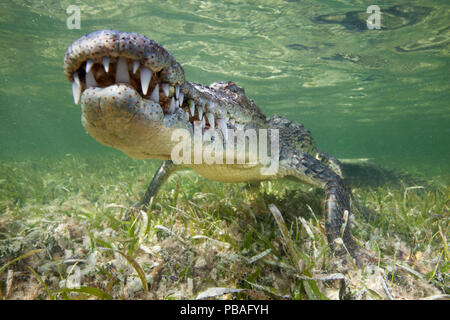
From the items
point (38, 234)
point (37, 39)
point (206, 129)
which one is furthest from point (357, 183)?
point (37, 39)

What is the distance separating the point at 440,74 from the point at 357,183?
48.2ft

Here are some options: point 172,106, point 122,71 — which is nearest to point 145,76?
point 122,71

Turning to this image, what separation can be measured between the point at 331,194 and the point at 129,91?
2.10 metres

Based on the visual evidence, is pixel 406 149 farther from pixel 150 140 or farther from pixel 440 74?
pixel 150 140

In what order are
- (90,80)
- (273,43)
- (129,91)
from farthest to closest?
(273,43) → (90,80) → (129,91)

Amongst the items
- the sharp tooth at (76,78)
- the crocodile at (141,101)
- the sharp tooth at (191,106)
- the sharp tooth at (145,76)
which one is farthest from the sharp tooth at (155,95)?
the sharp tooth at (76,78)

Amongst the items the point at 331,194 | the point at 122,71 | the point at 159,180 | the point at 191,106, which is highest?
the point at 122,71

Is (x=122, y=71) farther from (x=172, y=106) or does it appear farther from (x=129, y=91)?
(x=172, y=106)

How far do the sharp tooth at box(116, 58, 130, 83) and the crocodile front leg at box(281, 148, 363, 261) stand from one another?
1828 millimetres

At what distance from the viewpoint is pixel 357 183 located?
5762 millimetres

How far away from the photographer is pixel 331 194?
2.45 metres

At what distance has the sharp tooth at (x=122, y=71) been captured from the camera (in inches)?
55.0

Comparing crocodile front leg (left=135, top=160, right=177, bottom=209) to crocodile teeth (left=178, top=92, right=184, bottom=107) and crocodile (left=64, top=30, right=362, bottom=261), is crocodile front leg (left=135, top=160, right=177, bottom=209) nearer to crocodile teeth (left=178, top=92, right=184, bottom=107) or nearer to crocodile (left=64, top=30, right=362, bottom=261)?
crocodile (left=64, top=30, right=362, bottom=261)

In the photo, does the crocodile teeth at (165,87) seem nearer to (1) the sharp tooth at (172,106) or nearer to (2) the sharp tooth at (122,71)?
(1) the sharp tooth at (172,106)
